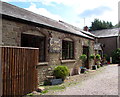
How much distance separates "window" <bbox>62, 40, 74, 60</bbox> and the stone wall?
322 mm

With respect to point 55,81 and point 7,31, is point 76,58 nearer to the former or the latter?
point 55,81

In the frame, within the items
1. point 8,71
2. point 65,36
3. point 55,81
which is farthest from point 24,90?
point 65,36

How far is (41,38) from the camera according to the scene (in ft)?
21.9

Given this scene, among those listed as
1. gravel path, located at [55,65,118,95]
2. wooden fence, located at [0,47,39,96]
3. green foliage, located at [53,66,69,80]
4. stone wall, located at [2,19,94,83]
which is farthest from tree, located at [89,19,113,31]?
wooden fence, located at [0,47,39,96]

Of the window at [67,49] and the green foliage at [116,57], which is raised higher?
the window at [67,49]

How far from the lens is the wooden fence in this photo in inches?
150

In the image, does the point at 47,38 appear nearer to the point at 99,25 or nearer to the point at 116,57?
the point at 116,57

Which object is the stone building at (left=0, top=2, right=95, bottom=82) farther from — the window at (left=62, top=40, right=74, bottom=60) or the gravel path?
the gravel path

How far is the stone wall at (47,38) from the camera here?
16.2ft

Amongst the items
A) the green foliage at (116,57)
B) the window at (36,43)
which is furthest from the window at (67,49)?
the green foliage at (116,57)

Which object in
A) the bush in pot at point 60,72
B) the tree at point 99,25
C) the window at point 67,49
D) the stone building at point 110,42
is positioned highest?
the tree at point 99,25

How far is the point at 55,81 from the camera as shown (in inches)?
243

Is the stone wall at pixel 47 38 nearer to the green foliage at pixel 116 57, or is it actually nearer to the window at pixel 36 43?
the window at pixel 36 43

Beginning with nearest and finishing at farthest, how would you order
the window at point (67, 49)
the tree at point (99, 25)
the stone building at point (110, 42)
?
the window at point (67, 49) → the stone building at point (110, 42) → the tree at point (99, 25)
